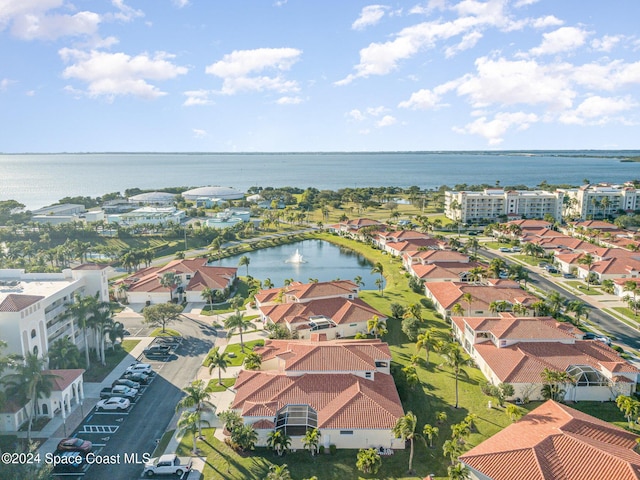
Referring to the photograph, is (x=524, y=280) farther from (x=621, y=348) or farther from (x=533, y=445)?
(x=533, y=445)

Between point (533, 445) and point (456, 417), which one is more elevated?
point (533, 445)

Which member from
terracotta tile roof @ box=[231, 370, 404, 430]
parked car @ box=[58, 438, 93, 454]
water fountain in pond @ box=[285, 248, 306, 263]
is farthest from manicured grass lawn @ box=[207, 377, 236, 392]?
water fountain in pond @ box=[285, 248, 306, 263]

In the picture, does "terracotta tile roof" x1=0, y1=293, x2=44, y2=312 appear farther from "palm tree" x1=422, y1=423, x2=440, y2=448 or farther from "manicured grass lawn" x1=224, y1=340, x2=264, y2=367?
"palm tree" x1=422, y1=423, x2=440, y2=448

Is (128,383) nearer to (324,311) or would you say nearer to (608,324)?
(324,311)

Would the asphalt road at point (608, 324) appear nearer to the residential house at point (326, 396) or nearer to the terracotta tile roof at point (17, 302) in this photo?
the residential house at point (326, 396)

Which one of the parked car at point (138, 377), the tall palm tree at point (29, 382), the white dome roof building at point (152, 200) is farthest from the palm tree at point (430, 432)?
the white dome roof building at point (152, 200)

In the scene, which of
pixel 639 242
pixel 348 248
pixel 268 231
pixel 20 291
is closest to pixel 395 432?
pixel 20 291
